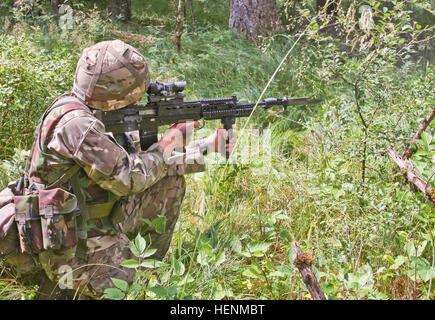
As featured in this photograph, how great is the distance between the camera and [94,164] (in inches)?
90.0

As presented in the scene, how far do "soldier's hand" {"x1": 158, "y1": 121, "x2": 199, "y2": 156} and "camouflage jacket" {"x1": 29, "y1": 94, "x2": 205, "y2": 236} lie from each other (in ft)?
0.92

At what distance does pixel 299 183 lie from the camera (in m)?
3.56

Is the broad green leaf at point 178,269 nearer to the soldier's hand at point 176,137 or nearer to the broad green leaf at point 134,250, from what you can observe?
the broad green leaf at point 134,250

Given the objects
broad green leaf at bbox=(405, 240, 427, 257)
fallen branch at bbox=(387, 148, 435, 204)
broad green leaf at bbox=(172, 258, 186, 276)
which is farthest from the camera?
fallen branch at bbox=(387, 148, 435, 204)

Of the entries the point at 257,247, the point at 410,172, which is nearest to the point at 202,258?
the point at 257,247

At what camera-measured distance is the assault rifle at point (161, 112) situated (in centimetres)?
271

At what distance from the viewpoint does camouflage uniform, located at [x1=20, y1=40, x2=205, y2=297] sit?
2.30m

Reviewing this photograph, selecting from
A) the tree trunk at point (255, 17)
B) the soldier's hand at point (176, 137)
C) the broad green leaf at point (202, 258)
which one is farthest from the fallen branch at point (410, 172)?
the tree trunk at point (255, 17)

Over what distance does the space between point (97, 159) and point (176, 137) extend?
2.51 feet

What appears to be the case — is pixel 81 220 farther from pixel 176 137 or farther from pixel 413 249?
pixel 413 249

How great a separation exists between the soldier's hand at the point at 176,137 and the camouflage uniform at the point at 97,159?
13cm

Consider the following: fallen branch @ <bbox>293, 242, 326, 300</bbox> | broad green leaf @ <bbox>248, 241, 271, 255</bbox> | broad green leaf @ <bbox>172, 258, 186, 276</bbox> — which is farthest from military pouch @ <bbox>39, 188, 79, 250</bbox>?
fallen branch @ <bbox>293, 242, 326, 300</bbox>

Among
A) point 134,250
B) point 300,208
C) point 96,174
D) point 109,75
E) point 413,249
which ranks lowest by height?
point 300,208

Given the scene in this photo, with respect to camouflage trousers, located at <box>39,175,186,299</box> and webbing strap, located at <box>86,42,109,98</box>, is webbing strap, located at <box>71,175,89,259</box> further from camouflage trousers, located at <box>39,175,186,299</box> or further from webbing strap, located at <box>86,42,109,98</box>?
webbing strap, located at <box>86,42,109,98</box>
